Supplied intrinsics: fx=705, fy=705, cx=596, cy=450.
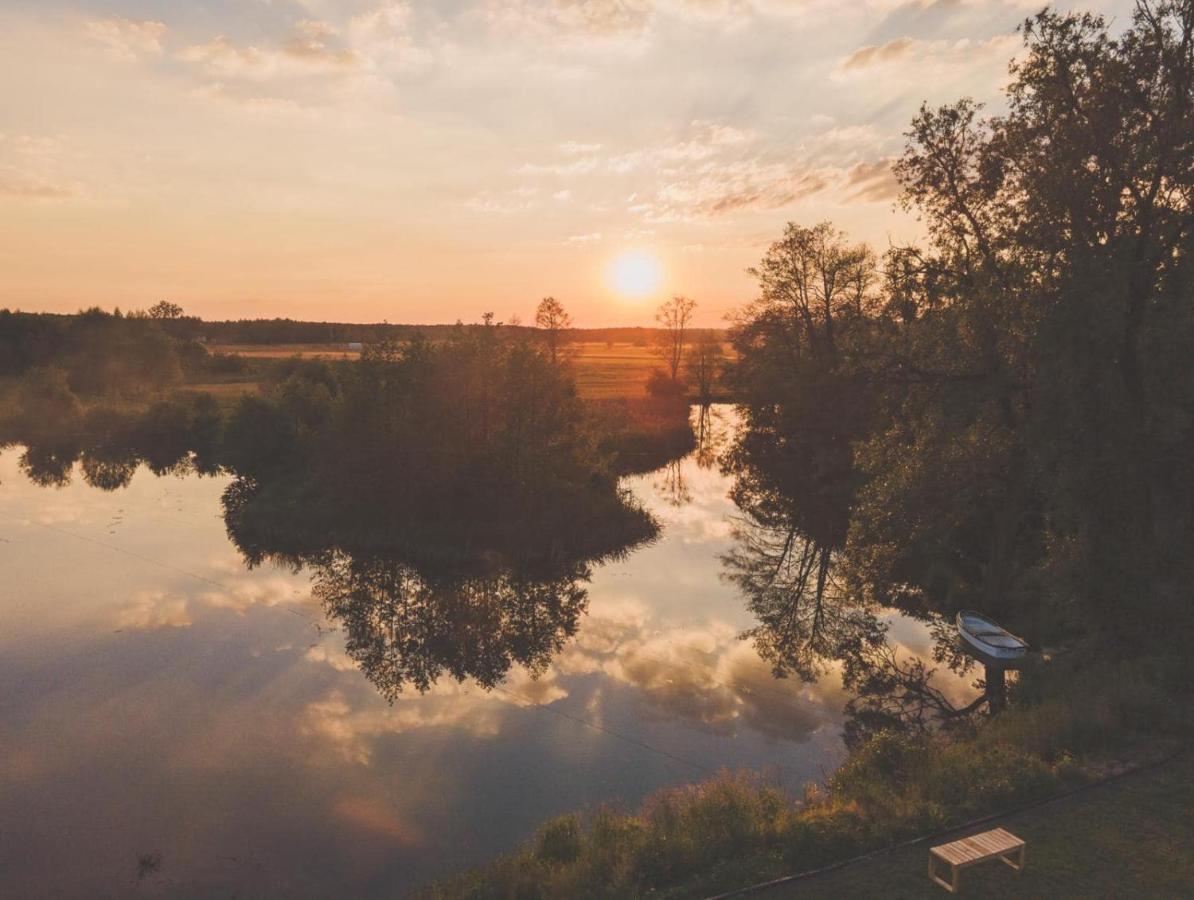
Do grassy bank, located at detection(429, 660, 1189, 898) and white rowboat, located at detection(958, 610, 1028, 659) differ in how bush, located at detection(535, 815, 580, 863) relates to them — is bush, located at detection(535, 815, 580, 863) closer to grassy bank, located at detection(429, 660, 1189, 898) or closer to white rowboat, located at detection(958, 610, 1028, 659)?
grassy bank, located at detection(429, 660, 1189, 898)

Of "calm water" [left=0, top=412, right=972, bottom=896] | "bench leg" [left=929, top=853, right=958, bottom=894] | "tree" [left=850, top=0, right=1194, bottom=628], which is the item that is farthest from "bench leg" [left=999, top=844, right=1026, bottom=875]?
"tree" [left=850, top=0, right=1194, bottom=628]

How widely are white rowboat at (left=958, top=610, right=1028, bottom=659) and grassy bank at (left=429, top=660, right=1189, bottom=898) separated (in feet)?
12.3

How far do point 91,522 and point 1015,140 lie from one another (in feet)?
170

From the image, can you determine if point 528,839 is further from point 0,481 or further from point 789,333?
point 0,481

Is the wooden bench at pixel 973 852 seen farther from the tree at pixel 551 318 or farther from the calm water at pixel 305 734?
the tree at pixel 551 318

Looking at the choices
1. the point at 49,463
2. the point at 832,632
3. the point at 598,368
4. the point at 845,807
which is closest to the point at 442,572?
the point at 832,632

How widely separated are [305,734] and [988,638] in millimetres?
21252

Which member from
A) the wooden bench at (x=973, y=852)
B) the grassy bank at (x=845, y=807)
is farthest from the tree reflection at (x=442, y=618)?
the wooden bench at (x=973, y=852)

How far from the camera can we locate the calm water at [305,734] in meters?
15.3

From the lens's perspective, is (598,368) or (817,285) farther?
(598,368)

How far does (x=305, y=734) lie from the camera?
66.7ft

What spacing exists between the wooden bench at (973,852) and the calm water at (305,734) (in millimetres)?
6323

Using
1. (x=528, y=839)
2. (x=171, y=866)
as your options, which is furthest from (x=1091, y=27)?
(x=171, y=866)

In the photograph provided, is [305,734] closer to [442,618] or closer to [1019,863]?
[442,618]
